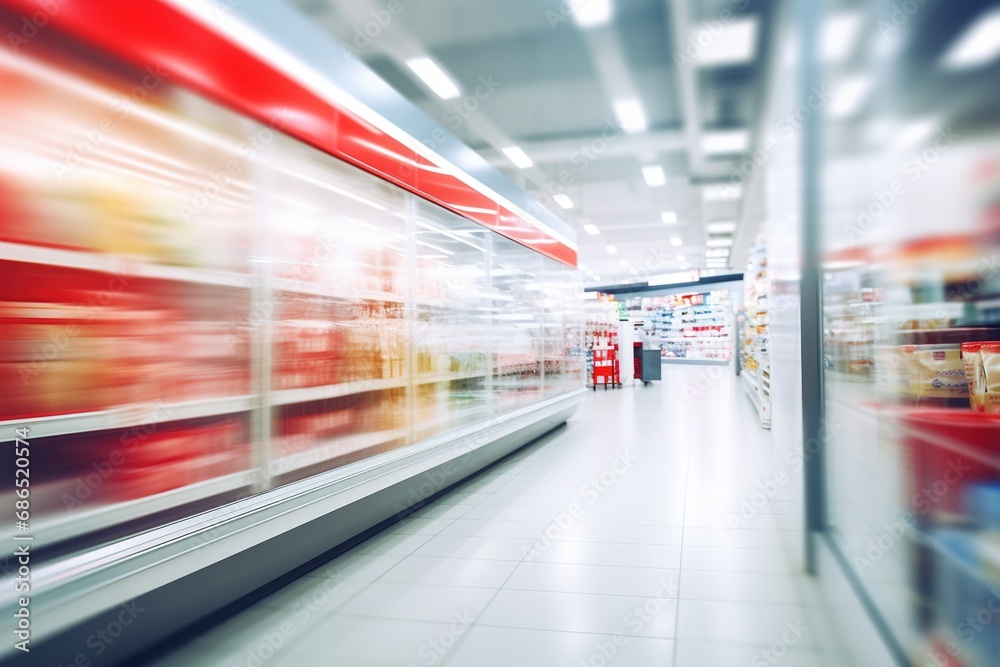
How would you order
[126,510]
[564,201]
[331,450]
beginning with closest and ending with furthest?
[126,510], [331,450], [564,201]

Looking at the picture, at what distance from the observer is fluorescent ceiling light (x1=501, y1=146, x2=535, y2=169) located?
338 inches

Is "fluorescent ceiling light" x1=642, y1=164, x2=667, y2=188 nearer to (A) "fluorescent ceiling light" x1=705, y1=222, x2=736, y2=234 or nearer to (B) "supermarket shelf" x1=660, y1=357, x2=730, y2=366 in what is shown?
(A) "fluorescent ceiling light" x1=705, y1=222, x2=736, y2=234

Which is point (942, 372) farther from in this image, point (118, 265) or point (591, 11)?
point (591, 11)

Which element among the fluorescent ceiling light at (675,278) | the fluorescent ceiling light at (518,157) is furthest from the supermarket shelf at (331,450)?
the fluorescent ceiling light at (675,278)

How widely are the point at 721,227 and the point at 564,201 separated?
5243 mm

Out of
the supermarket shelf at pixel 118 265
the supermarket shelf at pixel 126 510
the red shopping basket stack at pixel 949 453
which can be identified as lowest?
the supermarket shelf at pixel 126 510

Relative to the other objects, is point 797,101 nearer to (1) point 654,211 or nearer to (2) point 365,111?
(2) point 365,111

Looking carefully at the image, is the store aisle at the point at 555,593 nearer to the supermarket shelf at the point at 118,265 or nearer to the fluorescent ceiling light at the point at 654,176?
the supermarket shelf at the point at 118,265

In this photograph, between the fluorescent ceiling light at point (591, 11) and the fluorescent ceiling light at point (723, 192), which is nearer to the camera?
the fluorescent ceiling light at point (591, 11)

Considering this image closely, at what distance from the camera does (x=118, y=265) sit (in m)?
1.90

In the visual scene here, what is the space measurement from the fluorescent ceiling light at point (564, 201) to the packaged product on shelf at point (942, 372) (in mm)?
10059

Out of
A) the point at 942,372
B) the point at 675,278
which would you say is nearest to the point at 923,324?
the point at 942,372

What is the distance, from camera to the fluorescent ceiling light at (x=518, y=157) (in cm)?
860

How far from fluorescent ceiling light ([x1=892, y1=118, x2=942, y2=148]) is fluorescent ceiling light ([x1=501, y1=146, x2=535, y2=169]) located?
7.37 m
